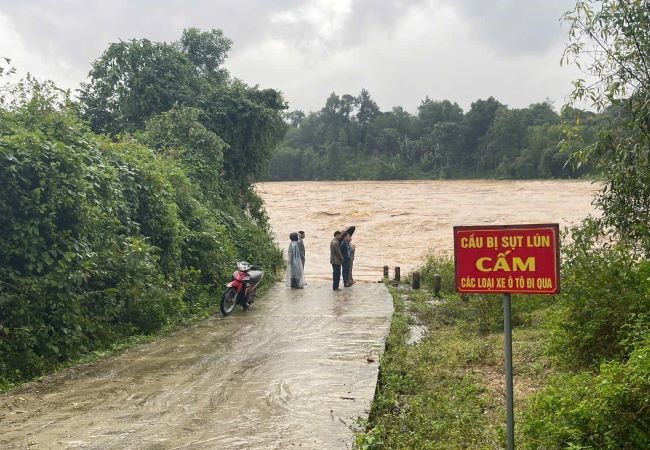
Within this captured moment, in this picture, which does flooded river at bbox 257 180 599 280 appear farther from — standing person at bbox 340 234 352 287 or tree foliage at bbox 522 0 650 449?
tree foliage at bbox 522 0 650 449

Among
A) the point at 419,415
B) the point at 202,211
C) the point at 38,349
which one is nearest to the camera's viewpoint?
the point at 419,415

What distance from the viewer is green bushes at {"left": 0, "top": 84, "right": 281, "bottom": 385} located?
23.6ft

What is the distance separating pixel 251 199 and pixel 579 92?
13.1m

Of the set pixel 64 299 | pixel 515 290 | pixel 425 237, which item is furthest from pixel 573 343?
pixel 425 237

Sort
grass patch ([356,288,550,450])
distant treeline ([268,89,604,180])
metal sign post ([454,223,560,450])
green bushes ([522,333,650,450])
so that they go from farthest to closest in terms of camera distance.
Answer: distant treeline ([268,89,604,180]) < grass patch ([356,288,550,450]) < green bushes ([522,333,650,450]) < metal sign post ([454,223,560,450])

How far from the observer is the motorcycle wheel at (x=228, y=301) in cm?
1108

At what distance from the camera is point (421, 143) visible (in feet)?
208

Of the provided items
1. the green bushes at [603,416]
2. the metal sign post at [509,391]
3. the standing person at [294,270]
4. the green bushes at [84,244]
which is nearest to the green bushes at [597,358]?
the green bushes at [603,416]

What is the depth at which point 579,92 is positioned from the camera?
8094 millimetres

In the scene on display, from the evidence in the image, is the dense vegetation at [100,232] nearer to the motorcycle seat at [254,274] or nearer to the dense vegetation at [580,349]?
the motorcycle seat at [254,274]

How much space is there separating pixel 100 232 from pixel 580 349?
6.11 m

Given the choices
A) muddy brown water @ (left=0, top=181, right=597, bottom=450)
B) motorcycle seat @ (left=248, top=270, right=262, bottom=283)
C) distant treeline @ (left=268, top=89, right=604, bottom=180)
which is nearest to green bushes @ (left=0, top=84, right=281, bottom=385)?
muddy brown water @ (left=0, top=181, right=597, bottom=450)

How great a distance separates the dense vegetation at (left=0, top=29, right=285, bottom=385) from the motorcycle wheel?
0.39 m

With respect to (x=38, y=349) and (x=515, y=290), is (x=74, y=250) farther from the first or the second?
(x=515, y=290)
